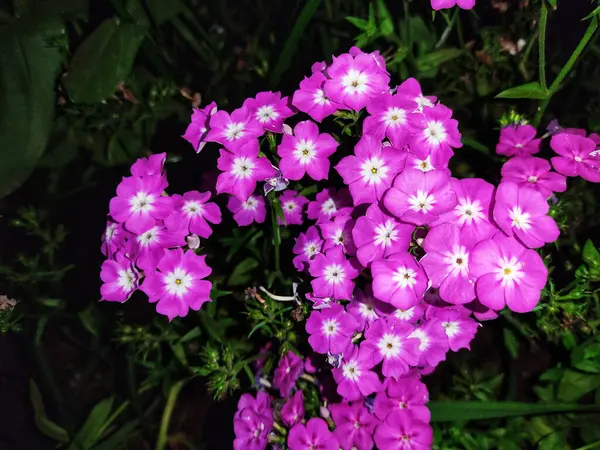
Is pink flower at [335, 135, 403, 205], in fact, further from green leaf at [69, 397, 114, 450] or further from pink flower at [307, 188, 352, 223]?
green leaf at [69, 397, 114, 450]

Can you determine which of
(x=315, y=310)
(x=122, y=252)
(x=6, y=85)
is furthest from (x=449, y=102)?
(x=6, y=85)

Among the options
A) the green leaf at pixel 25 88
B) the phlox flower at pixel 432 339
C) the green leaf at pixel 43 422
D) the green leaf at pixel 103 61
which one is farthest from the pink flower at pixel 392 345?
the green leaf at pixel 25 88

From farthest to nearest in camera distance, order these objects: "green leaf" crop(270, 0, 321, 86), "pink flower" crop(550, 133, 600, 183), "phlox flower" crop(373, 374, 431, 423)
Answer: "green leaf" crop(270, 0, 321, 86)
"phlox flower" crop(373, 374, 431, 423)
"pink flower" crop(550, 133, 600, 183)

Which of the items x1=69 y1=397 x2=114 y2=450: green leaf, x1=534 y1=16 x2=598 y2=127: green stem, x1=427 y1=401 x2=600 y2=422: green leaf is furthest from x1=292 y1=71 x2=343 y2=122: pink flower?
x1=69 y1=397 x2=114 y2=450: green leaf

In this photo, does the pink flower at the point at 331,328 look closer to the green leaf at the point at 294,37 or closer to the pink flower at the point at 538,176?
the pink flower at the point at 538,176

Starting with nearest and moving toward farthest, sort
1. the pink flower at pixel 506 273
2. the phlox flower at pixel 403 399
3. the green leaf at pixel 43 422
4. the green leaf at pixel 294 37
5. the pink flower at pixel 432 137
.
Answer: the pink flower at pixel 506 273
the pink flower at pixel 432 137
the phlox flower at pixel 403 399
the green leaf at pixel 294 37
the green leaf at pixel 43 422
